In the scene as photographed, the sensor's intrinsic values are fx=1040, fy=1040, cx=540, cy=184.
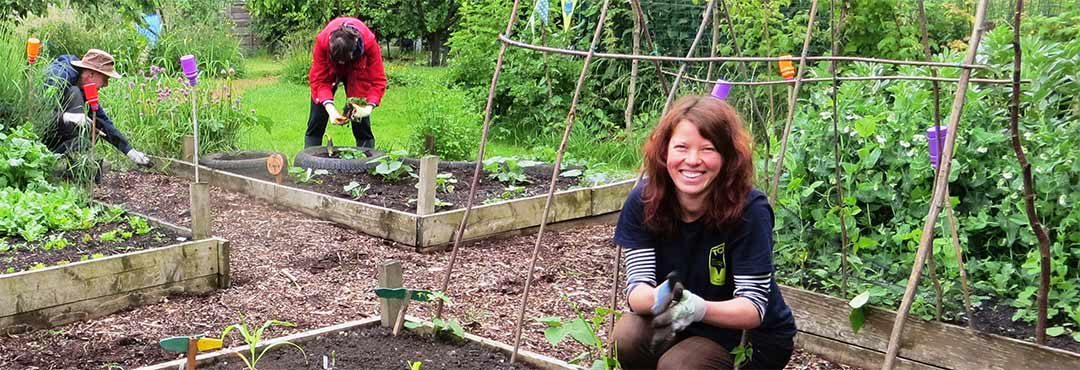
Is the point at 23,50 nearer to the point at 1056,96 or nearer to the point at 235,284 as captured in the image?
the point at 235,284

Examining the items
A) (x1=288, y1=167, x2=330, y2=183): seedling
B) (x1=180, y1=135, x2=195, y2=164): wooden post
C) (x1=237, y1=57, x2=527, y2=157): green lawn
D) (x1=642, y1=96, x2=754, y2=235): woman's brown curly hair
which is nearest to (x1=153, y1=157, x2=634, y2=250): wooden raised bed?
(x1=288, y1=167, x2=330, y2=183): seedling

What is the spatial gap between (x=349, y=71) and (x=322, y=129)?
50 centimetres

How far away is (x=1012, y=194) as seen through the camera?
370 centimetres

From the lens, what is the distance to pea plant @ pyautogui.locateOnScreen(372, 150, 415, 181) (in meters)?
6.35

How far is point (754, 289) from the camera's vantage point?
2568mm

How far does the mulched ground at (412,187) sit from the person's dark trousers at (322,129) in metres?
0.82

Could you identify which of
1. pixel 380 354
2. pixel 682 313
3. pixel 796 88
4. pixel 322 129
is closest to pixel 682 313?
pixel 682 313

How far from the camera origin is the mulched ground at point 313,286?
3867 mm

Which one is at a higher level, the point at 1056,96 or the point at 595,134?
the point at 1056,96

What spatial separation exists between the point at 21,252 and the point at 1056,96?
417 cm

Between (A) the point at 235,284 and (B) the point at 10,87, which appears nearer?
(A) the point at 235,284

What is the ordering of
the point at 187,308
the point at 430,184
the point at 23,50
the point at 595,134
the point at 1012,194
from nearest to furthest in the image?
the point at 1012,194 < the point at 187,308 < the point at 430,184 < the point at 23,50 < the point at 595,134

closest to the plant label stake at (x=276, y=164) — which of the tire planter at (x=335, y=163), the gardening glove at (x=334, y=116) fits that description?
the tire planter at (x=335, y=163)

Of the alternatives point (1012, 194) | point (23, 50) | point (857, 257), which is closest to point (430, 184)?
point (857, 257)
